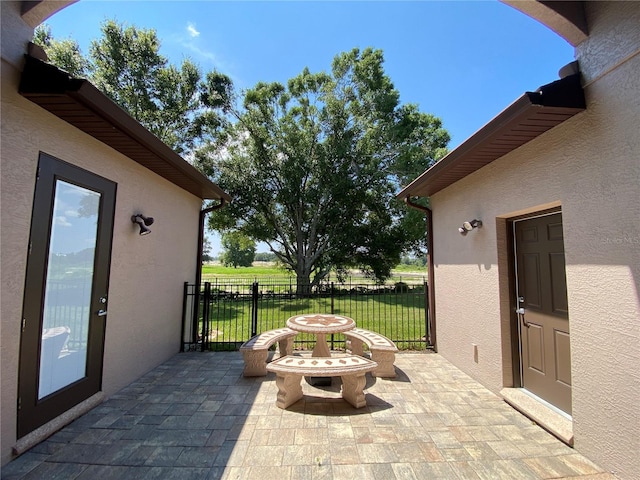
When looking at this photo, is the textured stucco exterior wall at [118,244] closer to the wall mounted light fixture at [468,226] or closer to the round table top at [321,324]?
the round table top at [321,324]

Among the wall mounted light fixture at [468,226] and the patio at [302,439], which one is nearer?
the patio at [302,439]

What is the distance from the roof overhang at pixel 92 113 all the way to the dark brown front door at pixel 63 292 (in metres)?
0.48

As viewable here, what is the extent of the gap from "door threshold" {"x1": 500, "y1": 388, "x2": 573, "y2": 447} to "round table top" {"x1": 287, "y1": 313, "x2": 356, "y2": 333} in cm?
208

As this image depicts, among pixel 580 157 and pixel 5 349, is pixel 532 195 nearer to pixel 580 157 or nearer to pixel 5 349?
pixel 580 157

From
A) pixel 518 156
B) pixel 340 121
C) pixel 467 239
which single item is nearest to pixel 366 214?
pixel 340 121

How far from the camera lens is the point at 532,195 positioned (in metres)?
3.13

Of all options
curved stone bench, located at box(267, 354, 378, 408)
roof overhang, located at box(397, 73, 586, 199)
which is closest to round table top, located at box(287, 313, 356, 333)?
curved stone bench, located at box(267, 354, 378, 408)

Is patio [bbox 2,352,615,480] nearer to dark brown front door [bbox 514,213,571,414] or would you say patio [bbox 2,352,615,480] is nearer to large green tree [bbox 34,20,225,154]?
dark brown front door [bbox 514,213,571,414]

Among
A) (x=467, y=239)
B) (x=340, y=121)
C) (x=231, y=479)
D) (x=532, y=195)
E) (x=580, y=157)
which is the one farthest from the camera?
(x=340, y=121)

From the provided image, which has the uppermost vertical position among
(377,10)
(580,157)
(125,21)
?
(125,21)

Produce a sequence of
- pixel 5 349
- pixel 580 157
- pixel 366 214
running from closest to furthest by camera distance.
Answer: pixel 5 349, pixel 580 157, pixel 366 214

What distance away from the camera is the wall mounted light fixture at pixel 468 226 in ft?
13.4

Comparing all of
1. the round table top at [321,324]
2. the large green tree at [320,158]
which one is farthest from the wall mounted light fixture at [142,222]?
the large green tree at [320,158]

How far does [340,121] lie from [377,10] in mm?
9410
